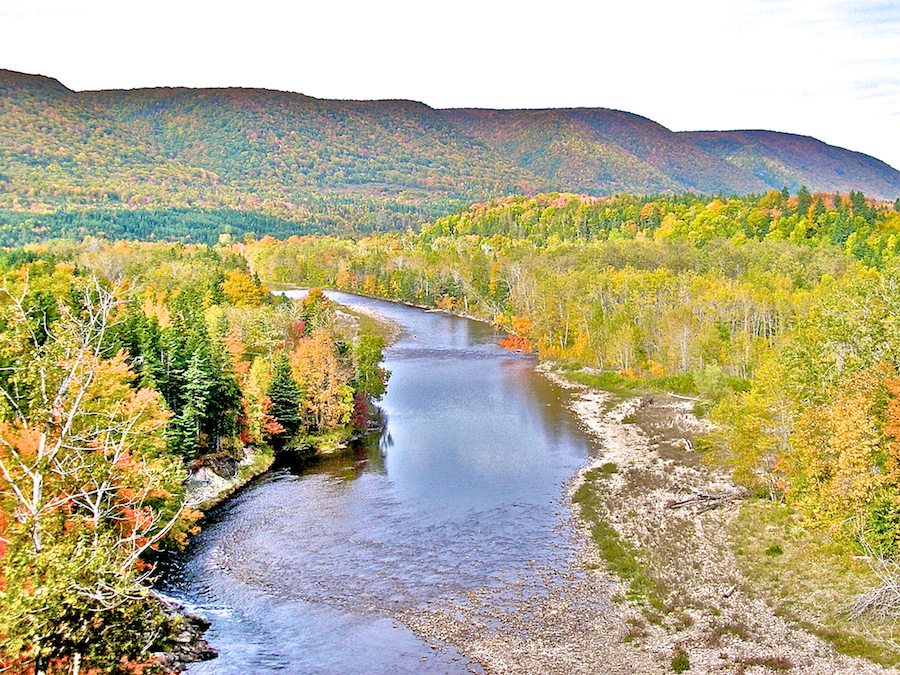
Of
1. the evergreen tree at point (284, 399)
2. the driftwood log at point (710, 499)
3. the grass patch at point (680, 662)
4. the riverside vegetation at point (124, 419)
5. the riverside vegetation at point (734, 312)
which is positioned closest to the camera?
the riverside vegetation at point (124, 419)

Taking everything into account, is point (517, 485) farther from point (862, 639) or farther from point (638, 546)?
point (862, 639)

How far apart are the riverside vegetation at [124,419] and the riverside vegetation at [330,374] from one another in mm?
118

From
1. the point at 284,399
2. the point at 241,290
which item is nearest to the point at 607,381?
the point at 284,399

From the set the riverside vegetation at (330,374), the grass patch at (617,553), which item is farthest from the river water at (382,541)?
the riverside vegetation at (330,374)

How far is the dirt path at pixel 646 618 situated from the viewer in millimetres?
26703

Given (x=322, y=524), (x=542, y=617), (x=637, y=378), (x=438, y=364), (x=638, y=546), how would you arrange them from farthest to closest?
(x=438, y=364)
(x=637, y=378)
(x=322, y=524)
(x=638, y=546)
(x=542, y=617)

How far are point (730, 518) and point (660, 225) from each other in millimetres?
117342

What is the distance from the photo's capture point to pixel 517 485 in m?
46.8

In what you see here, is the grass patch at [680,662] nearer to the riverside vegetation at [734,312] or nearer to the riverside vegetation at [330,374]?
the riverside vegetation at [330,374]

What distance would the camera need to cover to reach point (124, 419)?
94.7 feet

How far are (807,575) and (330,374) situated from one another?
34.3 m

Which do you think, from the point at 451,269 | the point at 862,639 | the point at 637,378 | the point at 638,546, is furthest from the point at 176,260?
the point at 862,639

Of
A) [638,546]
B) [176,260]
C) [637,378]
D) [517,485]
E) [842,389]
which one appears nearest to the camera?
[842,389]

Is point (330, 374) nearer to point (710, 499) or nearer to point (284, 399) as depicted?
point (284, 399)
